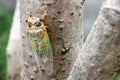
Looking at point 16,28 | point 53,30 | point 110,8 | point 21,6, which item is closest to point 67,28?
point 53,30

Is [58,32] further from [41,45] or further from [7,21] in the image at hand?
[7,21]

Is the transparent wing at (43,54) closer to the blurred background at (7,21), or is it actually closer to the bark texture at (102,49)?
the bark texture at (102,49)

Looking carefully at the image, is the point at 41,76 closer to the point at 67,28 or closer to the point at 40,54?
the point at 40,54

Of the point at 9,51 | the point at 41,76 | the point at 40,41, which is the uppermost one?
the point at 40,41

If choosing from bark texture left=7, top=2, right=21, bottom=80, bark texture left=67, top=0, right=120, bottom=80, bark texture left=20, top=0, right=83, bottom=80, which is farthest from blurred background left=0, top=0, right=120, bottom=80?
bark texture left=67, top=0, right=120, bottom=80

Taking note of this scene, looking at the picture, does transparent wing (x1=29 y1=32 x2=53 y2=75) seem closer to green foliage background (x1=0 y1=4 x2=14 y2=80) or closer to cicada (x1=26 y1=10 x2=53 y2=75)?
cicada (x1=26 y1=10 x2=53 y2=75)

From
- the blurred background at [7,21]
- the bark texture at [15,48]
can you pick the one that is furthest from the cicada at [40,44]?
the blurred background at [7,21]
